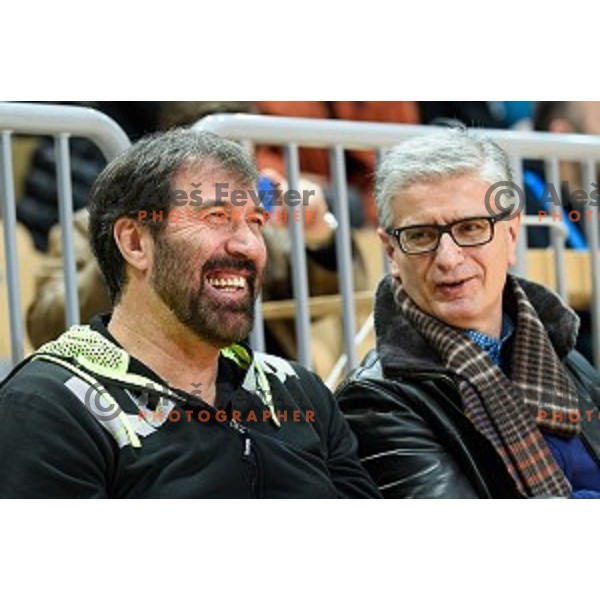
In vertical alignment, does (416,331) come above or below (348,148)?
below

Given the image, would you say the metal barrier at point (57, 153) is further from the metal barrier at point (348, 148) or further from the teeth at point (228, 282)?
the teeth at point (228, 282)

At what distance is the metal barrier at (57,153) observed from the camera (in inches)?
84.6

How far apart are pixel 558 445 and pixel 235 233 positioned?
57cm

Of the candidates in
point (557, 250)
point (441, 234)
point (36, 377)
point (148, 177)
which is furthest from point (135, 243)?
point (557, 250)

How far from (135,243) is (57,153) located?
0.34 m

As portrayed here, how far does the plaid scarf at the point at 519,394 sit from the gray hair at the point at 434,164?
14cm

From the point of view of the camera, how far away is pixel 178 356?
194 cm

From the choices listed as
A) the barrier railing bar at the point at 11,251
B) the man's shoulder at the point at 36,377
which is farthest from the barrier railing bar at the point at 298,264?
the man's shoulder at the point at 36,377

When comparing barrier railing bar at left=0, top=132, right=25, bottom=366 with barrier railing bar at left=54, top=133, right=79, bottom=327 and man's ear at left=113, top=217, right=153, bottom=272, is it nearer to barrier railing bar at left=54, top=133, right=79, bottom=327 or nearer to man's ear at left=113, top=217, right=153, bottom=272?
barrier railing bar at left=54, top=133, right=79, bottom=327

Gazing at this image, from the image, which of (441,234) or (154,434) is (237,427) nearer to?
(154,434)

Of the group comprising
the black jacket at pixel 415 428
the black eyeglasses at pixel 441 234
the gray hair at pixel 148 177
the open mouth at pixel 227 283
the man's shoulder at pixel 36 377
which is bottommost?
the black jacket at pixel 415 428

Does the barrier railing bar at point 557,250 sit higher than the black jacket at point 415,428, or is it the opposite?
the barrier railing bar at point 557,250

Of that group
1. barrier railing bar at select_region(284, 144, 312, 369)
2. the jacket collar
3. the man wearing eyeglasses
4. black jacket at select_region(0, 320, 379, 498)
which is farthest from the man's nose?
barrier railing bar at select_region(284, 144, 312, 369)
